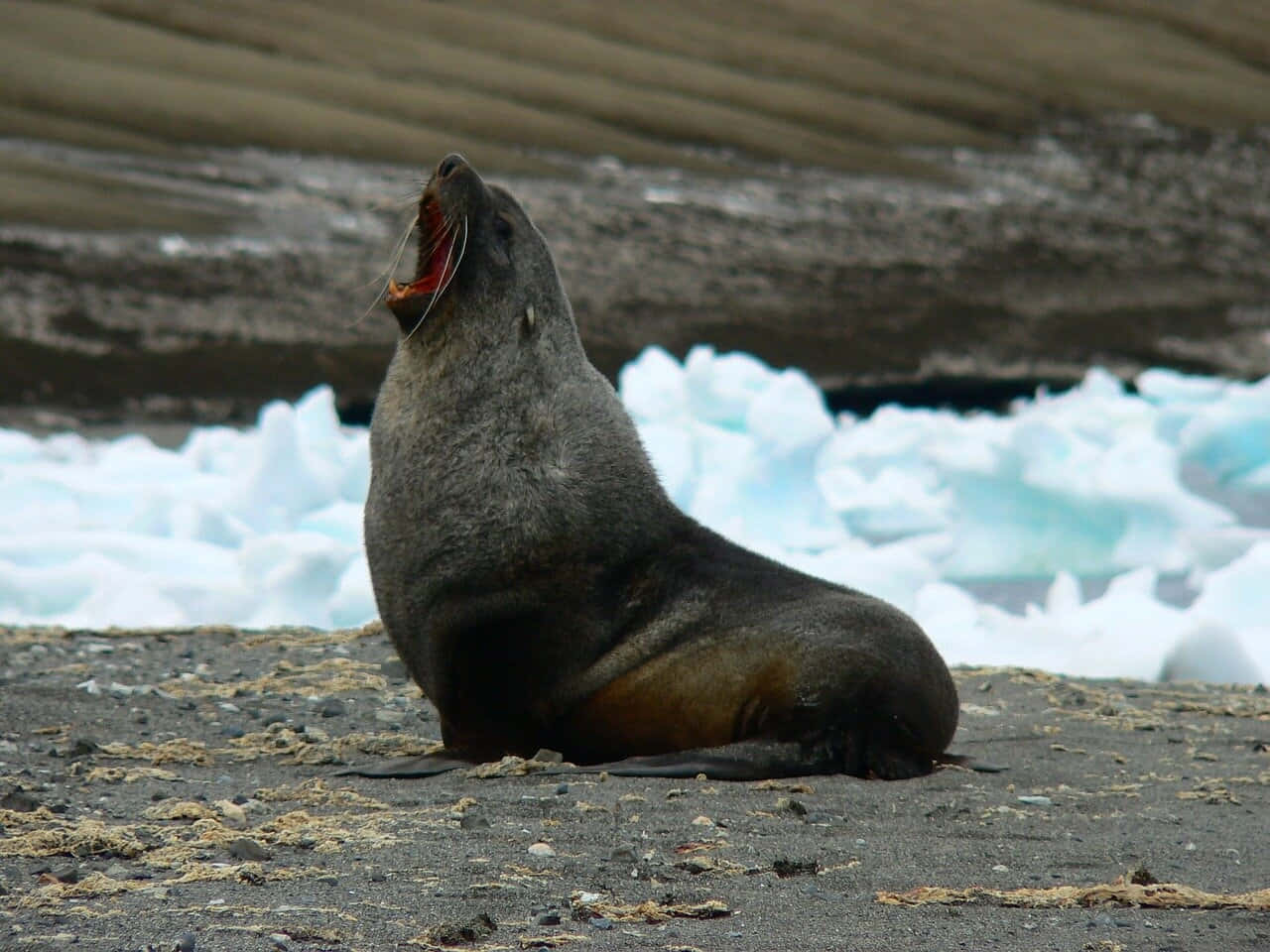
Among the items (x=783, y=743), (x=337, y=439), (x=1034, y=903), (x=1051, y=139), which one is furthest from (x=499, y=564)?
(x=1051, y=139)

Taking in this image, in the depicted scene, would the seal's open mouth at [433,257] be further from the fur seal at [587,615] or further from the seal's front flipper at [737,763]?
the seal's front flipper at [737,763]

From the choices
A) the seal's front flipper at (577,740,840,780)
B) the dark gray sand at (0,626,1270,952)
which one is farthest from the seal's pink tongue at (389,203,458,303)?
the seal's front flipper at (577,740,840,780)

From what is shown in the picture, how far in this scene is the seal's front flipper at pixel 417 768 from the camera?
443 centimetres

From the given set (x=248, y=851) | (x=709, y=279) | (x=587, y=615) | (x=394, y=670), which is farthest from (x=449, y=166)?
(x=709, y=279)

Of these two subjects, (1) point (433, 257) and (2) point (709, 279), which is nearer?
(1) point (433, 257)

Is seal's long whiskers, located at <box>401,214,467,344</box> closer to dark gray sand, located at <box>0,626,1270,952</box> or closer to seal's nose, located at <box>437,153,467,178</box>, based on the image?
seal's nose, located at <box>437,153,467,178</box>

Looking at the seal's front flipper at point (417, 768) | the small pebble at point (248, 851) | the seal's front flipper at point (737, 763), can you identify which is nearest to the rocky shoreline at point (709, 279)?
the seal's front flipper at point (417, 768)

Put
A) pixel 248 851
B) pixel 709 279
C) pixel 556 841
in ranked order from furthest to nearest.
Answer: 1. pixel 709 279
2. pixel 556 841
3. pixel 248 851

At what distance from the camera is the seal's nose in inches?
199

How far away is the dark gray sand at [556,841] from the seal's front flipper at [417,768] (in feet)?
0.21

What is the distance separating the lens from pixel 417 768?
4.48 meters

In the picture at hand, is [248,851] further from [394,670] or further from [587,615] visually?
[394,670]

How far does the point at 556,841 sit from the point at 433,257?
6.73 feet

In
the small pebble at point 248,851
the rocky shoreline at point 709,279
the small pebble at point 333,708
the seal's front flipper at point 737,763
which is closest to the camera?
the small pebble at point 248,851
